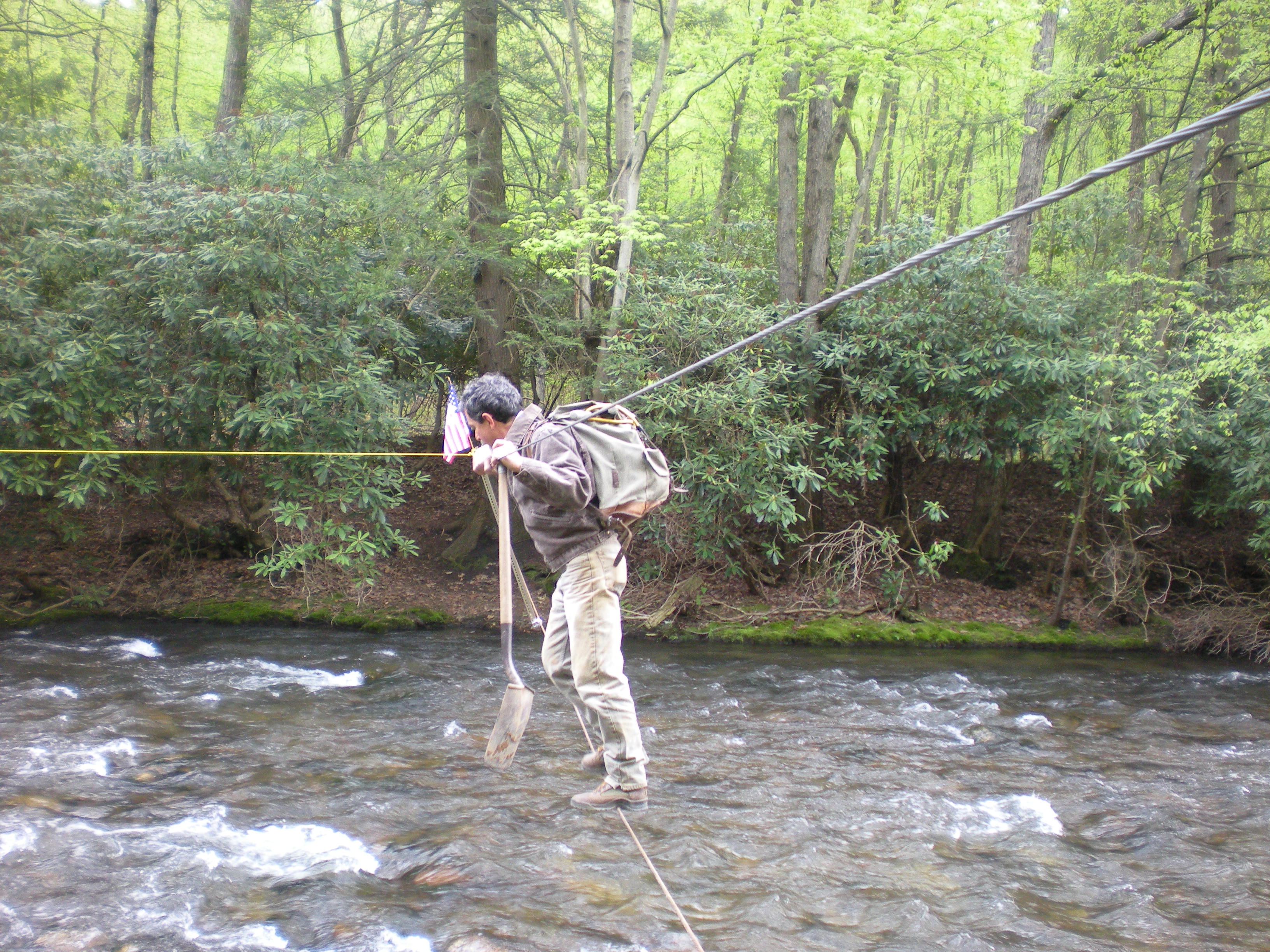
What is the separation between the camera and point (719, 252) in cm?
1323

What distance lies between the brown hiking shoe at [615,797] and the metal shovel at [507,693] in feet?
1.66

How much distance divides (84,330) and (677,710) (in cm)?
717

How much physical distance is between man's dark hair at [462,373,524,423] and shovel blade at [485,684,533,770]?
131cm

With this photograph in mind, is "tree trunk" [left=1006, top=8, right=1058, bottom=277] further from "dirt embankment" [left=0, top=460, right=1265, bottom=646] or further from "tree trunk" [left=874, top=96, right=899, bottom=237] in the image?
"tree trunk" [left=874, top=96, right=899, bottom=237]

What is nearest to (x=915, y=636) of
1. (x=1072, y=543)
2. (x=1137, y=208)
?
(x=1072, y=543)

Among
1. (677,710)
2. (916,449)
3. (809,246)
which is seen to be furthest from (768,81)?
(677,710)

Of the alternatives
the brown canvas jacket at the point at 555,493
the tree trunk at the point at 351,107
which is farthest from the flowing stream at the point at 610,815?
the tree trunk at the point at 351,107

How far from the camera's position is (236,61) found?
1242cm

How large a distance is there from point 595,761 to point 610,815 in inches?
17.9

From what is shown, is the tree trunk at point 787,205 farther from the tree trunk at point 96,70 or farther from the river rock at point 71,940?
the tree trunk at point 96,70

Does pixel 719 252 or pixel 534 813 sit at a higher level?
pixel 719 252

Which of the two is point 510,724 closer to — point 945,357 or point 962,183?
point 945,357

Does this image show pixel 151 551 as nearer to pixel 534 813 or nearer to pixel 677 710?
pixel 677 710

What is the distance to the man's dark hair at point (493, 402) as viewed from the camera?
429 cm
